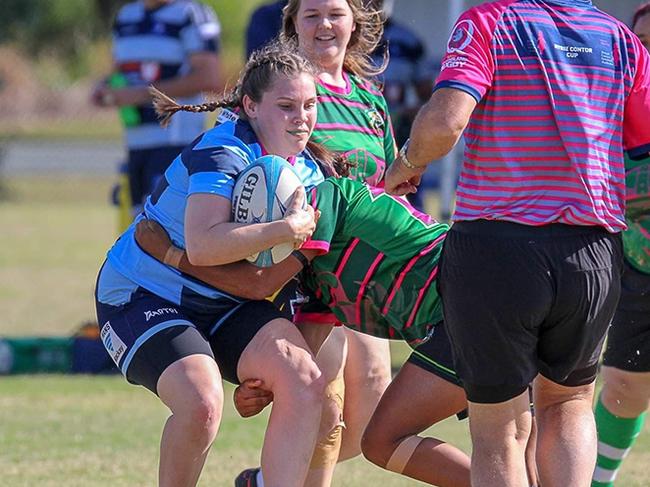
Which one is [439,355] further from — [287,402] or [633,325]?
[633,325]

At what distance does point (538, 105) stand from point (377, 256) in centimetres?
86

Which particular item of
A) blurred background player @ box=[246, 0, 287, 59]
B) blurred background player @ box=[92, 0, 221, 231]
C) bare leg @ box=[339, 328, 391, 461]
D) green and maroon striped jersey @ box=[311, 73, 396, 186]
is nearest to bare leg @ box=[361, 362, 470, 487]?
bare leg @ box=[339, 328, 391, 461]

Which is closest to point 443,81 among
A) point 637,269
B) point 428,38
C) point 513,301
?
point 513,301

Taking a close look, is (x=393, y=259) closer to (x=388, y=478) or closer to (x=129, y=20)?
(x=388, y=478)

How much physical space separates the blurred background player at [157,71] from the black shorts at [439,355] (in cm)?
465

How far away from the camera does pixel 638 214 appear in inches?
204

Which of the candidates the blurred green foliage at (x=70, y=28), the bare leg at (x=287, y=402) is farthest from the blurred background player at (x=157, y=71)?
the blurred green foliage at (x=70, y=28)

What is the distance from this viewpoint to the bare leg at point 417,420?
14.4ft

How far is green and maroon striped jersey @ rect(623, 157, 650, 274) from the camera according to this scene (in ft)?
16.8

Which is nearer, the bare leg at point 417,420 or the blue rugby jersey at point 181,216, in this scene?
the blue rugby jersey at point 181,216

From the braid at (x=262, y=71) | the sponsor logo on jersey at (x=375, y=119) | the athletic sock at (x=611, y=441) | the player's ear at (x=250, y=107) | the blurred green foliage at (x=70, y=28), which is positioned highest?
the braid at (x=262, y=71)

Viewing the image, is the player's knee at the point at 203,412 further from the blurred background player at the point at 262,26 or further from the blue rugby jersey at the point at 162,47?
the blue rugby jersey at the point at 162,47

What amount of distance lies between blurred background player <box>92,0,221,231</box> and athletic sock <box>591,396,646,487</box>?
14.2 feet

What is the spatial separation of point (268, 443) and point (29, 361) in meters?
5.06
